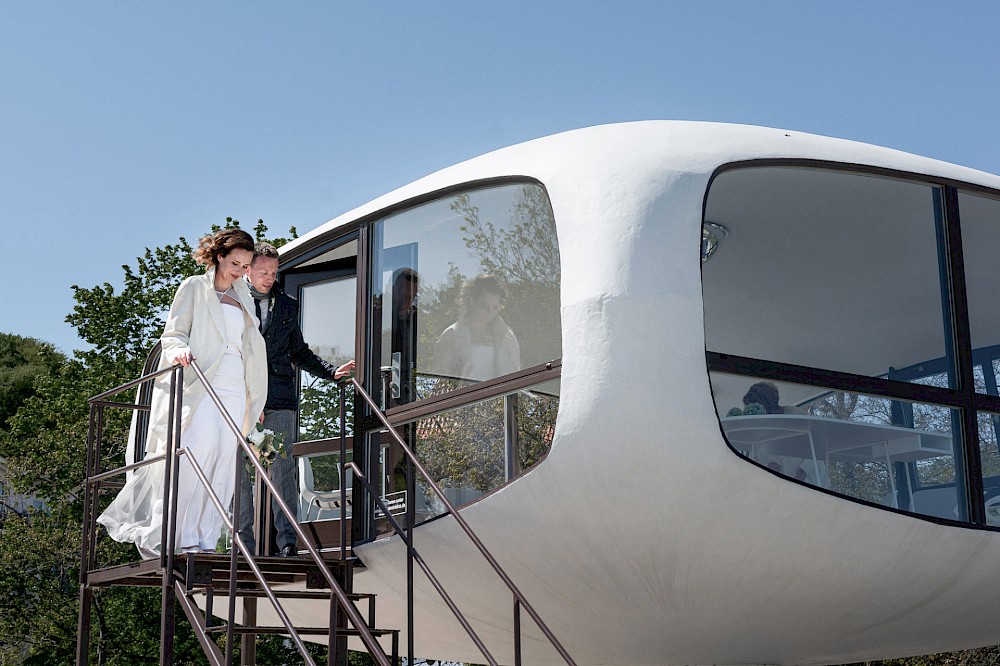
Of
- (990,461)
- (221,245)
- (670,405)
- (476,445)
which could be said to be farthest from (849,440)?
(221,245)

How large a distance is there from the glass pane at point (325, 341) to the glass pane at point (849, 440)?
2735mm

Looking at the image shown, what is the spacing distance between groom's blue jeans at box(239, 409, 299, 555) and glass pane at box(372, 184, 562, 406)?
0.67m

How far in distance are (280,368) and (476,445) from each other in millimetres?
1574

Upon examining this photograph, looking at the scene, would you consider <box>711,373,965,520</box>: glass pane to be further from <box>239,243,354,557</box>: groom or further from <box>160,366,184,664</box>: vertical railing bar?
<box>160,366,184,664</box>: vertical railing bar

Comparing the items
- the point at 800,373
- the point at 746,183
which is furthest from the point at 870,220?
the point at 800,373

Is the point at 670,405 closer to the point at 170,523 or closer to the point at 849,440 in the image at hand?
the point at 849,440

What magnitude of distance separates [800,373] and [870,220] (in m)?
1.49

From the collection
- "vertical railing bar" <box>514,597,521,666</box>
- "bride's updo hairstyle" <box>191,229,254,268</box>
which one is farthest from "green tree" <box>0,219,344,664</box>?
"vertical railing bar" <box>514,597,521,666</box>

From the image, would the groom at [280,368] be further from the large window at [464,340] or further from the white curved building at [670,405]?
the large window at [464,340]

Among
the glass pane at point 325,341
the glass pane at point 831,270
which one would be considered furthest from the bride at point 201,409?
the glass pane at point 831,270

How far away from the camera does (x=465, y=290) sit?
713 centimetres

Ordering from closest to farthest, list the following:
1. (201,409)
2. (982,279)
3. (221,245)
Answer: (201,409) < (221,245) < (982,279)

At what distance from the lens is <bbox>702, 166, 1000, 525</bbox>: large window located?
21.7ft

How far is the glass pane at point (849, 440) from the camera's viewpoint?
254 inches
